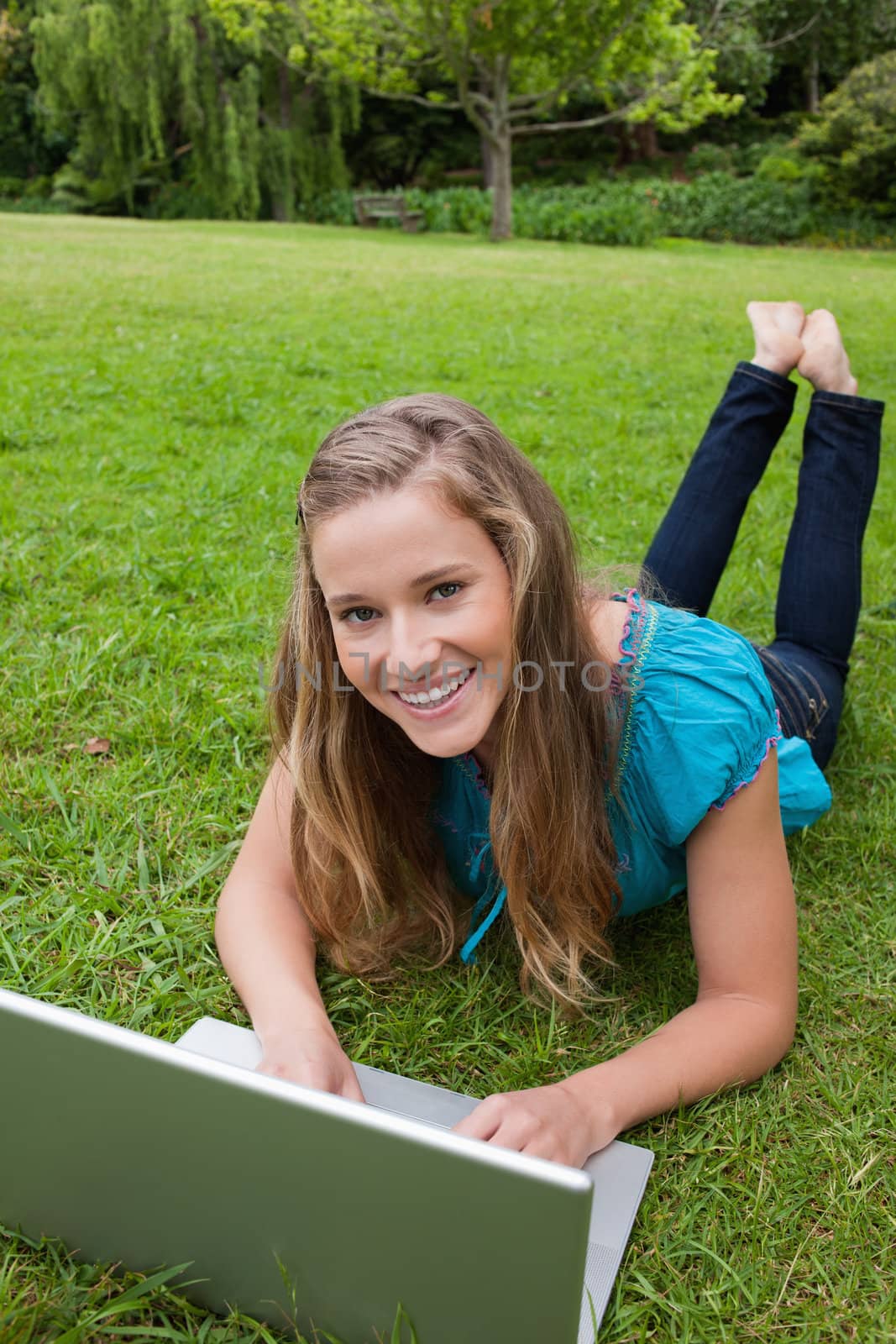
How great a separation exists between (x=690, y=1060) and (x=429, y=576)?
0.81m

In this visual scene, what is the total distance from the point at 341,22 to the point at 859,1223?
2143 cm

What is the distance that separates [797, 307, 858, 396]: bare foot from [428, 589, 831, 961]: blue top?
1201 mm

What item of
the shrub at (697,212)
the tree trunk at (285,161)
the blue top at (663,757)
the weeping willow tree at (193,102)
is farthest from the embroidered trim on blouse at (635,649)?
the tree trunk at (285,161)

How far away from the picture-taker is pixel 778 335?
298cm

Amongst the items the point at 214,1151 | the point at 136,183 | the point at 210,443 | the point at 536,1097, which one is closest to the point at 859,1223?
the point at 536,1097

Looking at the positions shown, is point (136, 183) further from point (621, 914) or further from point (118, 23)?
point (621, 914)

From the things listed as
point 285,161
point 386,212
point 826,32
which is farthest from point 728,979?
point 826,32

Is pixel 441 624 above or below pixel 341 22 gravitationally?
below

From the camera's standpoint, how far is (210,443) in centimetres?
473

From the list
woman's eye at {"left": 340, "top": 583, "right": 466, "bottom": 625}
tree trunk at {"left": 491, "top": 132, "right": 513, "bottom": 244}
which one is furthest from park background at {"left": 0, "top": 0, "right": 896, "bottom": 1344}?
tree trunk at {"left": 491, "top": 132, "right": 513, "bottom": 244}

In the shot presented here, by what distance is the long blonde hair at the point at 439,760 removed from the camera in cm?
159

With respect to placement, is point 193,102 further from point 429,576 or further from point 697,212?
point 429,576

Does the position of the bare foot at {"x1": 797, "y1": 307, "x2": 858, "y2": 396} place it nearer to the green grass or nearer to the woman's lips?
the green grass

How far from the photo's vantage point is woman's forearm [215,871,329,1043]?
1701 mm
